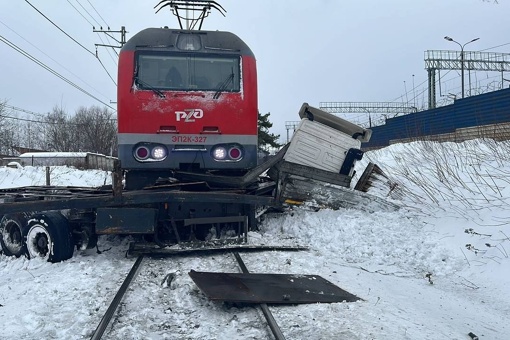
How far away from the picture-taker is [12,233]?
26.7 feet

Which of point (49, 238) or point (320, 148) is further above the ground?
point (320, 148)

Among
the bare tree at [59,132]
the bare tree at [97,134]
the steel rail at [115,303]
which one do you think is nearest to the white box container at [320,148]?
the steel rail at [115,303]

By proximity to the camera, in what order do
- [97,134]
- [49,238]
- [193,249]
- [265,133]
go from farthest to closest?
[97,134] → [265,133] → [193,249] → [49,238]

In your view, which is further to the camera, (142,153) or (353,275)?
(142,153)

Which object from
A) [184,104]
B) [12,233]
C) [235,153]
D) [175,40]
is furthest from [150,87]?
[12,233]

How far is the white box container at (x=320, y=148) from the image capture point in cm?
980

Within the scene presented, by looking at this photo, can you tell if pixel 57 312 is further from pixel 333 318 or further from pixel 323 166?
pixel 323 166

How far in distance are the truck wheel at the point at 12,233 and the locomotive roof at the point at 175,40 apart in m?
3.37

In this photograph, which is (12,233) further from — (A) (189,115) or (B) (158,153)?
(A) (189,115)

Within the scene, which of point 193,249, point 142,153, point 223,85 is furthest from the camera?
Result: point 223,85

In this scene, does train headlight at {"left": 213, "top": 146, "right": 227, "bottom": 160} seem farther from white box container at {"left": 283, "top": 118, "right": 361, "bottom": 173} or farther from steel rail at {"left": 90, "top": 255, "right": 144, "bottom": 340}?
steel rail at {"left": 90, "top": 255, "right": 144, "bottom": 340}

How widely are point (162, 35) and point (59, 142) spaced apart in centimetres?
5277

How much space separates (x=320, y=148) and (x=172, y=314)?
580 centimetres

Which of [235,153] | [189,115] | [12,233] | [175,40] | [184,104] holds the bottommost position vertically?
[12,233]
